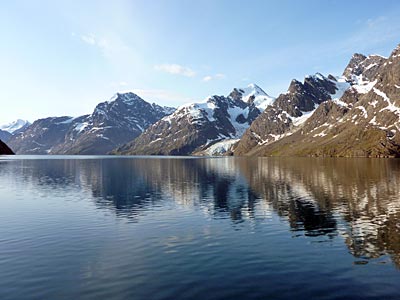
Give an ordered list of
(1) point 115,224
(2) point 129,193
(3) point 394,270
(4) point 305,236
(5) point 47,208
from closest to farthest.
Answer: (3) point 394,270 < (4) point 305,236 < (1) point 115,224 < (5) point 47,208 < (2) point 129,193

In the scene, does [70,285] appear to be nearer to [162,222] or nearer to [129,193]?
[162,222]

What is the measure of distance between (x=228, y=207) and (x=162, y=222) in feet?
65.4

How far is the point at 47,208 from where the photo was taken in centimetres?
7281

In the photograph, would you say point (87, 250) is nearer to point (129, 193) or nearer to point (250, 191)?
point (129, 193)

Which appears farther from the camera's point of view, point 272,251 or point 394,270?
point 272,251

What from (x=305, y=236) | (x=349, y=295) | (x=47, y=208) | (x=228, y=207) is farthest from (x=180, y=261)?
(x=47, y=208)

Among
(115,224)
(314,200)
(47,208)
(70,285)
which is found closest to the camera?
(70,285)

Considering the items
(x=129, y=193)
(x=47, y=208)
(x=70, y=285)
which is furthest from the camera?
(x=129, y=193)

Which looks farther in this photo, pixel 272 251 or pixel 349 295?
pixel 272 251

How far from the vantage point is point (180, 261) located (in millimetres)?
37625

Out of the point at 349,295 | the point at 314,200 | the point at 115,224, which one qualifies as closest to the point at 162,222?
the point at 115,224

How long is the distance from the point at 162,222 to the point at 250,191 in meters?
47.2

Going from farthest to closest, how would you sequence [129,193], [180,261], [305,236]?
[129,193]
[305,236]
[180,261]

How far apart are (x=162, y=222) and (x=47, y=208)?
29411 millimetres
